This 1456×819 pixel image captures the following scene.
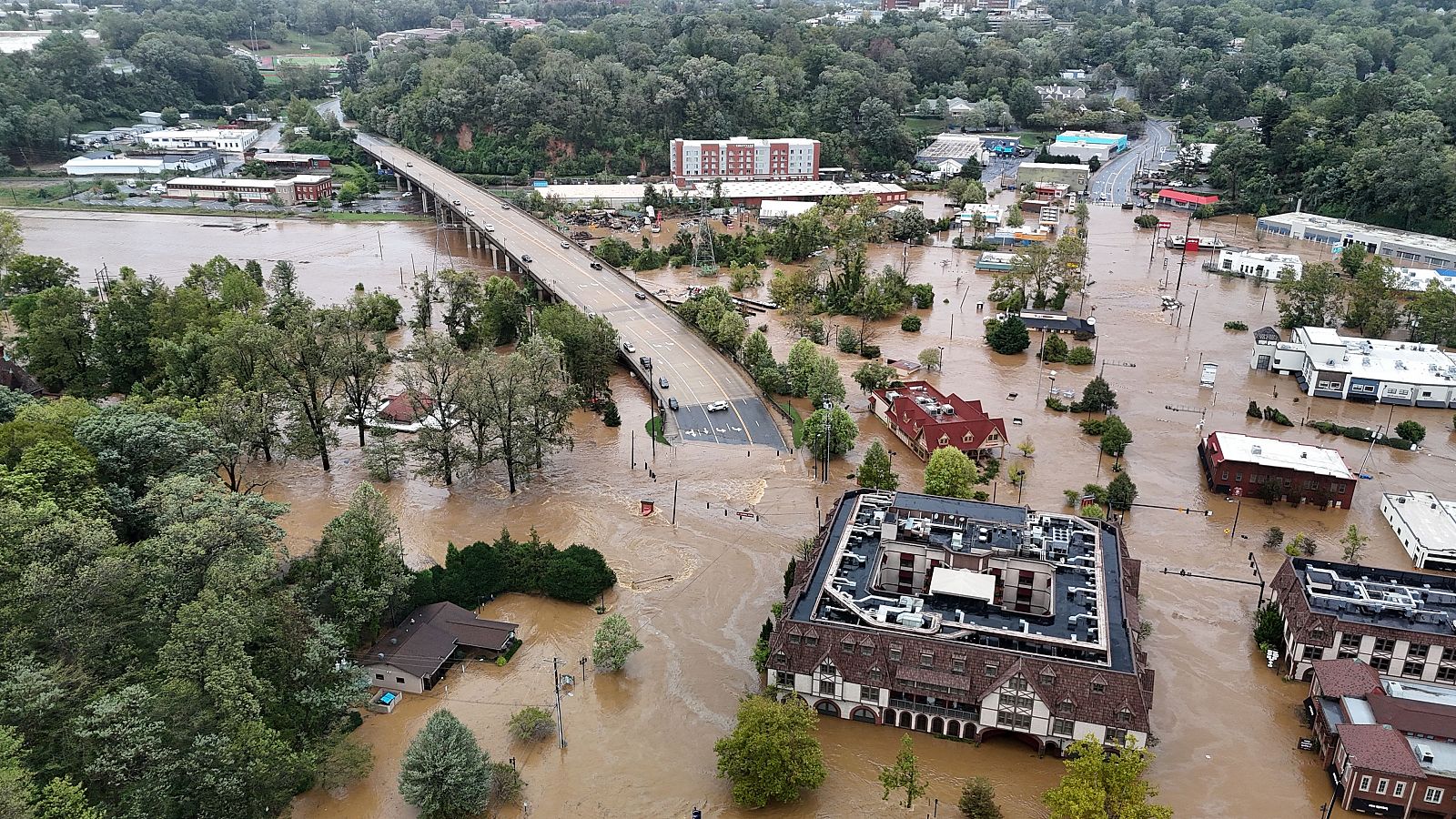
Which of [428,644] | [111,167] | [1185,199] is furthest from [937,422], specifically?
[111,167]

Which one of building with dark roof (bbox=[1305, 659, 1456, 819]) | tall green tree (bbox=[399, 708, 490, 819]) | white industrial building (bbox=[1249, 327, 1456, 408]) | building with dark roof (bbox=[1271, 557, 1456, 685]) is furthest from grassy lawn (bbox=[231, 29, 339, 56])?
building with dark roof (bbox=[1305, 659, 1456, 819])

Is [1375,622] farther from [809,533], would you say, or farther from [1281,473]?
[809,533]

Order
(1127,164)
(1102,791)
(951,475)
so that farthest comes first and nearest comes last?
1. (1127,164)
2. (951,475)
3. (1102,791)

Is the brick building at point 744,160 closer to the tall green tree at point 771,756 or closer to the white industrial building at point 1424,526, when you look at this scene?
the white industrial building at point 1424,526

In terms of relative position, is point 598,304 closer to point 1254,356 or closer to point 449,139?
point 1254,356

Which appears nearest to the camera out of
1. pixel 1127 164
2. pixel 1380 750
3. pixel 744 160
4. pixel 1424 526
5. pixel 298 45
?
pixel 1380 750

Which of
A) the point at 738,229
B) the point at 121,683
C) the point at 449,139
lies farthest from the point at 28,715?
the point at 449,139
